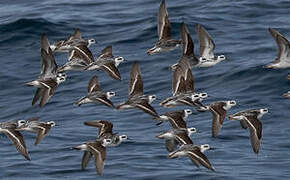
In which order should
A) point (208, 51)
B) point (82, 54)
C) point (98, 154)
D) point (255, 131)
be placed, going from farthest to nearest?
point (82, 54)
point (208, 51)
point (255, 131)
point (98, 154)

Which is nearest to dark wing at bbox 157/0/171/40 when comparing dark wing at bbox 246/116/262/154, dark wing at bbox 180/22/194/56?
dark wing at bbox 180/22/194/56

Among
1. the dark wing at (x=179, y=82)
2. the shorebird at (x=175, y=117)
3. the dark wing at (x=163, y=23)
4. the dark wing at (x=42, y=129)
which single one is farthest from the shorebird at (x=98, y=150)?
the dark wing at (x=163, y=23)

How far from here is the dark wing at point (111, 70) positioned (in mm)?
28078

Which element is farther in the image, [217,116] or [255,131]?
[217,116]

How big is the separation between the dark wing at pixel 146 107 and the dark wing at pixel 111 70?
3.98ft

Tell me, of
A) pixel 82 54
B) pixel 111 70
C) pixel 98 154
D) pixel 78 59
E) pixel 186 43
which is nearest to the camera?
pixel 98 154

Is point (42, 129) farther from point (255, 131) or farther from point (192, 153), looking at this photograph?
point (255, 131)

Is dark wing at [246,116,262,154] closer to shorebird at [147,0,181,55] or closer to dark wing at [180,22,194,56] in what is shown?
dark wing at [180,22,194,56]

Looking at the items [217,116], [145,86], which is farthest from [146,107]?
[145,86]

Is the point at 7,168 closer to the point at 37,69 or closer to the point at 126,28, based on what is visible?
the point at 37,69

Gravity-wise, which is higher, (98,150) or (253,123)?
(98,150)

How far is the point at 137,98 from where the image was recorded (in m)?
27.8

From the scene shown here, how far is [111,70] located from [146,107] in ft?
6.09

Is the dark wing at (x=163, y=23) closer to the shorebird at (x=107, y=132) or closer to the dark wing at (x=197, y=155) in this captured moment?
the shorebird at (x=107, y=132)
